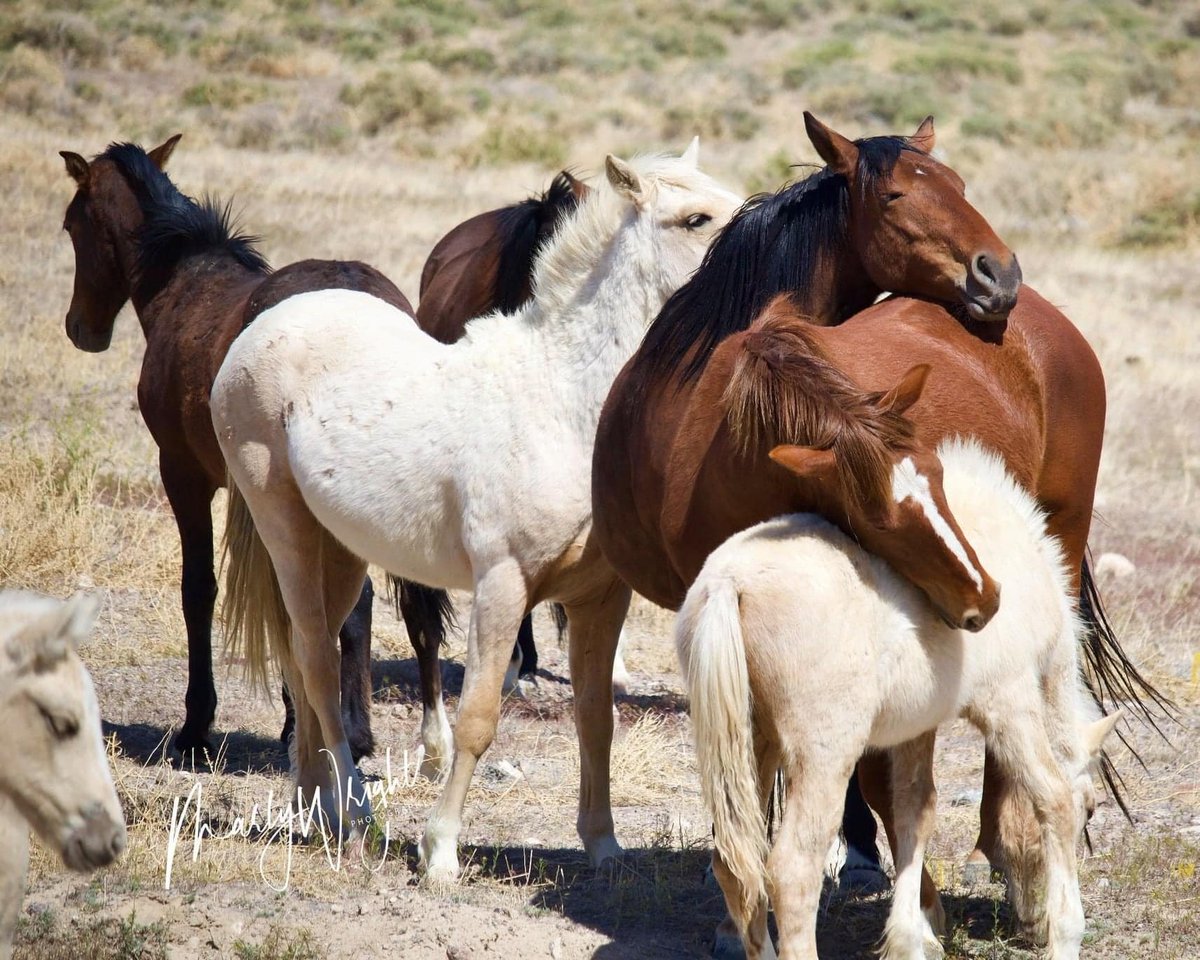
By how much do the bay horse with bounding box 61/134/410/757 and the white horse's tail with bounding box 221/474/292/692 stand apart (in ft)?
1.59

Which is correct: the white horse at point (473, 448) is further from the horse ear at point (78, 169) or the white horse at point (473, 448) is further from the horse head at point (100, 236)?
the horse ear at point (78, 169)

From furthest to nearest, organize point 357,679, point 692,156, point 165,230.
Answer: point 165,230
point 357,679
point 692,156


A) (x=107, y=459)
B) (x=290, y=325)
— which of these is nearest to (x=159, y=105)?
(x=107, y=459)

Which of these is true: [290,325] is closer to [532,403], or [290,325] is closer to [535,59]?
[532,403]

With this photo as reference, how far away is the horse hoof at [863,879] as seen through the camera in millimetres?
4230

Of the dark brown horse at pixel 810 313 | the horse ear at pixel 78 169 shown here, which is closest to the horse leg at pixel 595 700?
the dark brown horse at pixel 810 313

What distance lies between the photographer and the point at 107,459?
28.1 feet

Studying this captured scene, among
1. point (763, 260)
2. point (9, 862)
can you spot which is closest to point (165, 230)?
point (763, 260)

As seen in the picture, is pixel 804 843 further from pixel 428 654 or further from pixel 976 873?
pixel 428 654

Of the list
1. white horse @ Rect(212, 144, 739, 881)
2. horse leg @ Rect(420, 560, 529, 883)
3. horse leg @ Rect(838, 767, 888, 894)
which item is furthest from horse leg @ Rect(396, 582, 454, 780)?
horse leg @ Rect(838, 767, 888, 894)

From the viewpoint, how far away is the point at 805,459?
2.96 m

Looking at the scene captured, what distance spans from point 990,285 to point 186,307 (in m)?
3.79

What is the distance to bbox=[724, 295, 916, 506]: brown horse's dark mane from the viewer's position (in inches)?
115

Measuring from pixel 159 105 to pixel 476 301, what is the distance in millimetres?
17508
